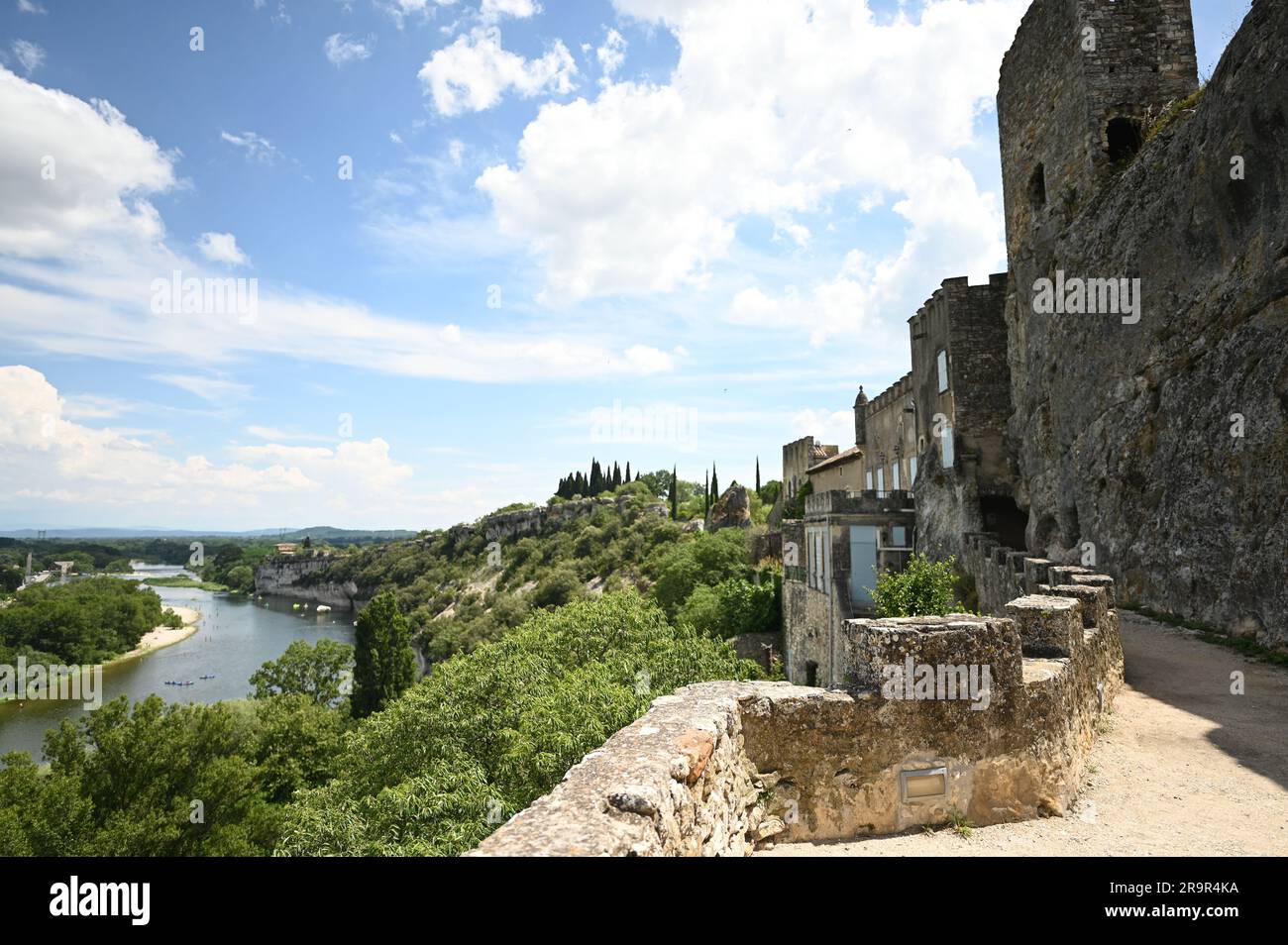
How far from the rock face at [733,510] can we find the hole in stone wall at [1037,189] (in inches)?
1403

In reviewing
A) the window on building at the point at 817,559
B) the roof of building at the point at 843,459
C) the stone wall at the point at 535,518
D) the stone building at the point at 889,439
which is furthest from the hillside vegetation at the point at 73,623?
the stone building at the point at 889,439

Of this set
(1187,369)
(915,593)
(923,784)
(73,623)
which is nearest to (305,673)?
(915,593)

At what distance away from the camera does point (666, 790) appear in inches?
143

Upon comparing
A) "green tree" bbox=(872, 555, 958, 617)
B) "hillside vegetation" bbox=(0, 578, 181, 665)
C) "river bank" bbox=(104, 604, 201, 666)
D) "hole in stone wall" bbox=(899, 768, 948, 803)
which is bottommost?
"river bank" bbox=(104, 604, 201, 666)

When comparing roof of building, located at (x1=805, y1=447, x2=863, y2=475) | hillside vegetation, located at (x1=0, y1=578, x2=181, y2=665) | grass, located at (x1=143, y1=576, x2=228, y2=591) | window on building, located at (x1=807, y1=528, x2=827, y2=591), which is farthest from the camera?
grass, located at (x1=143, y1=576, x2=228, y2=591)

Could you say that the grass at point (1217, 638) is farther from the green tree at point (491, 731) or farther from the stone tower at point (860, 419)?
the stone tower at point (860, 419)

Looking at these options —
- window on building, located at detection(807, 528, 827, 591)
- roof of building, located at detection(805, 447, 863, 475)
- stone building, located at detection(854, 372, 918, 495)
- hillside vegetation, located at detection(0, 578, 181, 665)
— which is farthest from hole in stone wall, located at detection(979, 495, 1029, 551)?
hillside vegetation, located at detection(0, 578, 181, 665)

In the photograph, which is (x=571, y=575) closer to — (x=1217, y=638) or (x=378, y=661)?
(x=378, y=661)

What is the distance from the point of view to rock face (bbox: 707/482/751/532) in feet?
181

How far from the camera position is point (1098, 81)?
1739cm

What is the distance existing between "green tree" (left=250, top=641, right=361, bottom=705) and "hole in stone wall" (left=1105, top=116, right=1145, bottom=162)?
41.7m

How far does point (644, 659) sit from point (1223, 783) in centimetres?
1153

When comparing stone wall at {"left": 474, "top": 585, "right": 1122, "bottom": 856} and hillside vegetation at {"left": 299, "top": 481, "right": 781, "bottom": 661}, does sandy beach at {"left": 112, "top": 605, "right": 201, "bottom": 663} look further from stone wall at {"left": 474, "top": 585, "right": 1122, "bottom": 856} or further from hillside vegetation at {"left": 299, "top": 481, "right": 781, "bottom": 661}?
stone wall at {"left": 474, "top": 585, "right": 1122, "bottom": 856}
